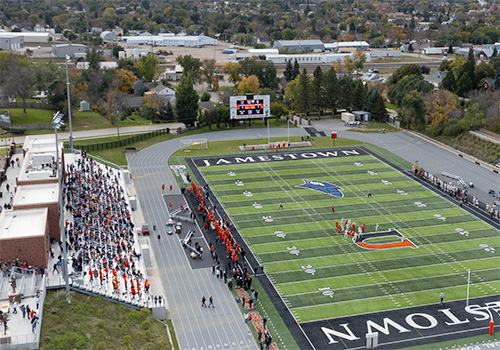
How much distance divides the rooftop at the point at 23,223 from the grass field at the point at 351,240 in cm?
1578

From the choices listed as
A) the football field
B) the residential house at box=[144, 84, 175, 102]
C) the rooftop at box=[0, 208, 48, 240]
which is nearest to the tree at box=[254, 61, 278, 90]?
the residential house at box=[144, 84, 175, 102]

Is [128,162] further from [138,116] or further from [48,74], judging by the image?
[48,74]

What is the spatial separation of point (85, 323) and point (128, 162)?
3757 cm

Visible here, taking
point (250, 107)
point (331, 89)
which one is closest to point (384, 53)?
point (331, 89)

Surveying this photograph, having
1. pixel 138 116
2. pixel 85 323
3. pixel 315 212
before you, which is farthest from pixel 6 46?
pixel 85 323

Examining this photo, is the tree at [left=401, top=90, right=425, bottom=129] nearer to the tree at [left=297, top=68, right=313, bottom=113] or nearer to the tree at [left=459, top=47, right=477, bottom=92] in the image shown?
the tree at [left=297, top=68, right=313, bottom=113]

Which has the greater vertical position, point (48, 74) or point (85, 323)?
point (48, 74)

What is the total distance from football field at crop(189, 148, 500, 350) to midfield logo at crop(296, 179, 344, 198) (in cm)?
10

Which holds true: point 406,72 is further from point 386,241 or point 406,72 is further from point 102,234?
point 102,234

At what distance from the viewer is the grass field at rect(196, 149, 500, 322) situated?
1563 inches

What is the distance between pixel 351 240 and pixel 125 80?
68.2m

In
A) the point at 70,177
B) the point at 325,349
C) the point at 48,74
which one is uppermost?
the point at 48,74

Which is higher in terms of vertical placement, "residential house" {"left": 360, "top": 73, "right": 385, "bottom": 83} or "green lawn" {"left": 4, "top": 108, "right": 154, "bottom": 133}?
"residential house" {"left": 360, "top": 73, "right": 385, "bottom": 83}

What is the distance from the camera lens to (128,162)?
69.2 m
